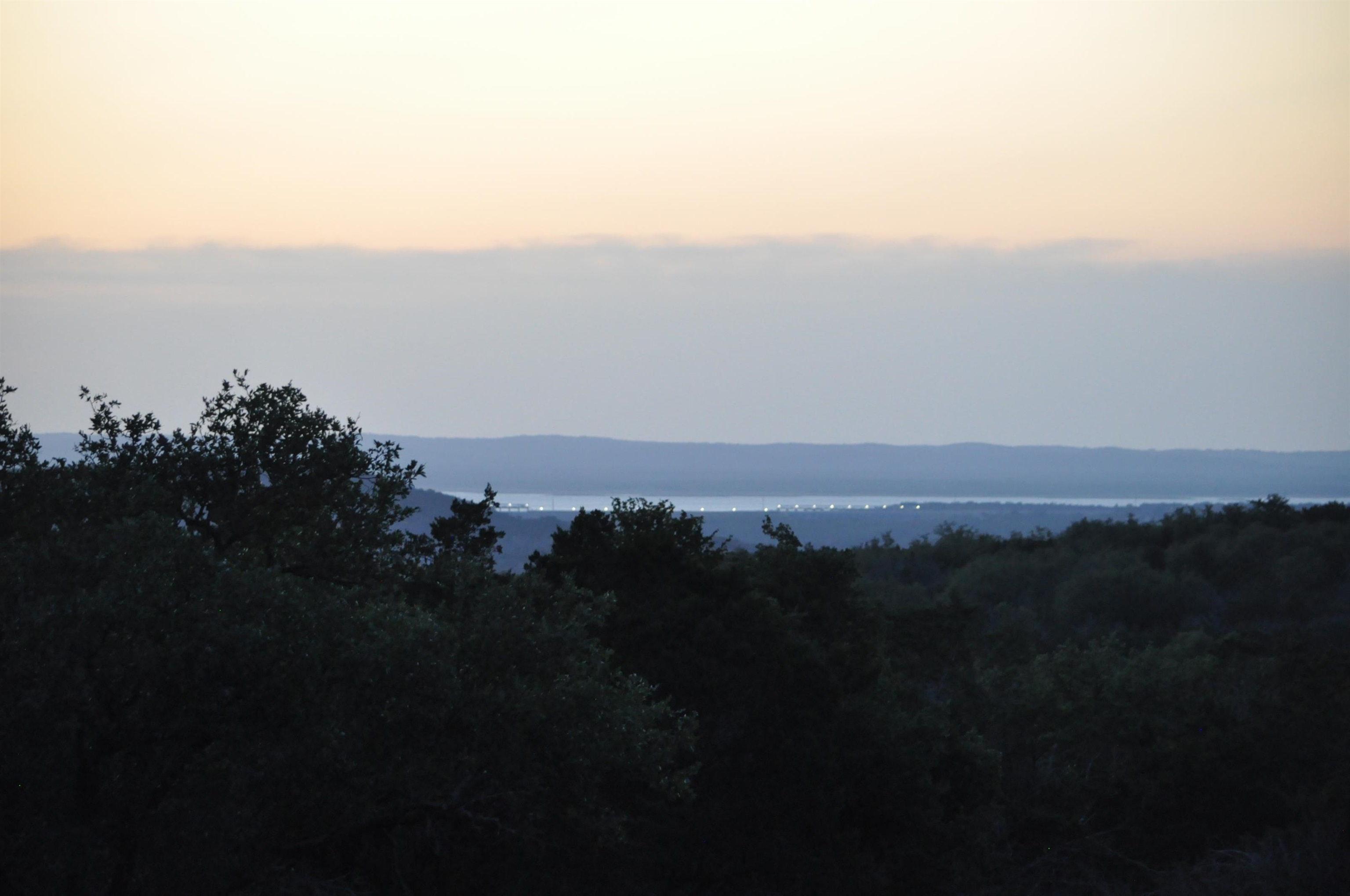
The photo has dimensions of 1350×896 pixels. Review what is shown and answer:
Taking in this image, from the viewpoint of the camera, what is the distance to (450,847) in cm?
1368

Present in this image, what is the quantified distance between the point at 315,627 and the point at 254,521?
3578 mm

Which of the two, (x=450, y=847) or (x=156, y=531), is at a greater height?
(x=156, y=531)

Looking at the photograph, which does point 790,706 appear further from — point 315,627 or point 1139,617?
point 1139,617

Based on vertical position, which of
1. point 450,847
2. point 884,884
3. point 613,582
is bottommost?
point 884,884

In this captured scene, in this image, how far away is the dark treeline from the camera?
8758mm

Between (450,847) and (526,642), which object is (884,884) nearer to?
(450,847)

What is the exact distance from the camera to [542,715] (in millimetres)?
10055

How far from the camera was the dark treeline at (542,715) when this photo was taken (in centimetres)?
876

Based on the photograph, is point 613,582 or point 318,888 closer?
point 318,888

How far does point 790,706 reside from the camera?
60.4ft

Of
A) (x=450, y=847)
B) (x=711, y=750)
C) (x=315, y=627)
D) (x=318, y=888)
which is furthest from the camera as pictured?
(x=711, y=750)

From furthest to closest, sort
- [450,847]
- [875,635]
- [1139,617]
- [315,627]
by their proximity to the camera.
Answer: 1. [1139,617]
2. [875,635]
3. [450,847]
4. [315,627]

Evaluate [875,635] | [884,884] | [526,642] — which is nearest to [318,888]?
[526,642]

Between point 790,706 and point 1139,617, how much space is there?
3841 cm
